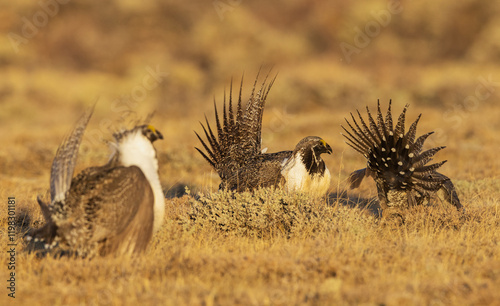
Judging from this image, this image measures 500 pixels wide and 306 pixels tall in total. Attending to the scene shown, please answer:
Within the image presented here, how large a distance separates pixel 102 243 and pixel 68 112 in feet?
72.9

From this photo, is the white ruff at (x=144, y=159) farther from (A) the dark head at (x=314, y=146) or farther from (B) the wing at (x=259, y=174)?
(A) the dark head at (x=314, y=146)

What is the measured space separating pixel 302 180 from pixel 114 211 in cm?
279

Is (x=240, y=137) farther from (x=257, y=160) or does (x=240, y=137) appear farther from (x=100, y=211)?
(x=100, y=211)

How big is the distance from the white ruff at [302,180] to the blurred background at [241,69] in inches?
139

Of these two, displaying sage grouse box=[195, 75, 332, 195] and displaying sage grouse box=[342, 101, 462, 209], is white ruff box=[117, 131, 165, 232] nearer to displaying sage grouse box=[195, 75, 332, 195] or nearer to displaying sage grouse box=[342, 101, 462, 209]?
displaying sage grouse box=[195, 75, 332, 195]

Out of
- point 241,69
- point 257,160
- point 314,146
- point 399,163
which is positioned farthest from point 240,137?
point 241,69

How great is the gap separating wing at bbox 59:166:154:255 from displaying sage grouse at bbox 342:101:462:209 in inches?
96.7

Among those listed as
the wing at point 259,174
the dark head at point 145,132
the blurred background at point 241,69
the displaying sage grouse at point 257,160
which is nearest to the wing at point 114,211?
the dark head at point 145,132

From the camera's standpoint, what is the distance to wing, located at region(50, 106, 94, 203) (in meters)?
4.64

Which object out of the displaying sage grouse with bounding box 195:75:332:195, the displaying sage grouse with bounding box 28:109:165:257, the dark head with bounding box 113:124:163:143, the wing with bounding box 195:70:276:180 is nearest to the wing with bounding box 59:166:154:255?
the displaying sage grouse with bounding box 28:109:165:257

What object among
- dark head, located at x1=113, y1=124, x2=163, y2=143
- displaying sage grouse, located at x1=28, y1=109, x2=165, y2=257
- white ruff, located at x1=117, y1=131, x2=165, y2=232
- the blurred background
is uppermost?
the blurred background

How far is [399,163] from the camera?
6074mm

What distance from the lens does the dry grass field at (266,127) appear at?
423 centimetres

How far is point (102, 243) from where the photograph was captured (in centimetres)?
458
